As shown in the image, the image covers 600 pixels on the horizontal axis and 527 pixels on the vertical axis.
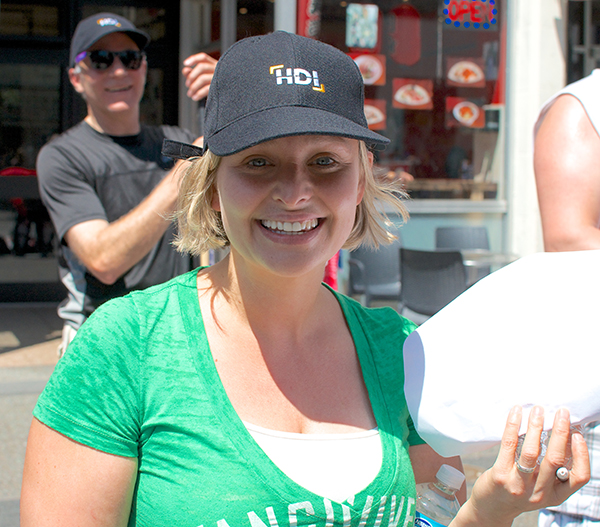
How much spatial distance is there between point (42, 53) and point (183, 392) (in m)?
7.10

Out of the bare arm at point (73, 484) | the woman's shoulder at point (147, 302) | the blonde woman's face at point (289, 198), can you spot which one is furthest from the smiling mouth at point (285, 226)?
the bare arm at point (73, 484)

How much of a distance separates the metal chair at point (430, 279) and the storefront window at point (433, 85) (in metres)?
1.56

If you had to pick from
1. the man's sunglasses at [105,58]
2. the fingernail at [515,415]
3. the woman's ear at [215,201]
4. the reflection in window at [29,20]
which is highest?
the reflection in window at [29,20]

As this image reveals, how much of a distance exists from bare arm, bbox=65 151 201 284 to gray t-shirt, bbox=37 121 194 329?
78 millimetres

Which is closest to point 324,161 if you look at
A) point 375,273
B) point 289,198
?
point 289,198

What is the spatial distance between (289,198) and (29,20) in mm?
7077

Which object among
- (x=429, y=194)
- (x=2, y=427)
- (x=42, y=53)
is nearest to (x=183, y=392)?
(x=2, y=427)

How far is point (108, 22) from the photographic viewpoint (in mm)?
2553

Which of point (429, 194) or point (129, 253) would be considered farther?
point (429, 194)

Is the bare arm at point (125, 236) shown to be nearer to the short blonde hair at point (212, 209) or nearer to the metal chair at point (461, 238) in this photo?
the short blonde hair at point (212, 209)

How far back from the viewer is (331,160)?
4.10 feet

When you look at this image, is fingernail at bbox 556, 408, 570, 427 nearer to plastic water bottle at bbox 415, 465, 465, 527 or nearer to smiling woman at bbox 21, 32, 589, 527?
smiling woman at bbox 21, 32, 589, 527

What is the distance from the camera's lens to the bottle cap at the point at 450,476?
1323mm

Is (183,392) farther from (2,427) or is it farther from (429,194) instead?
(429,194)
